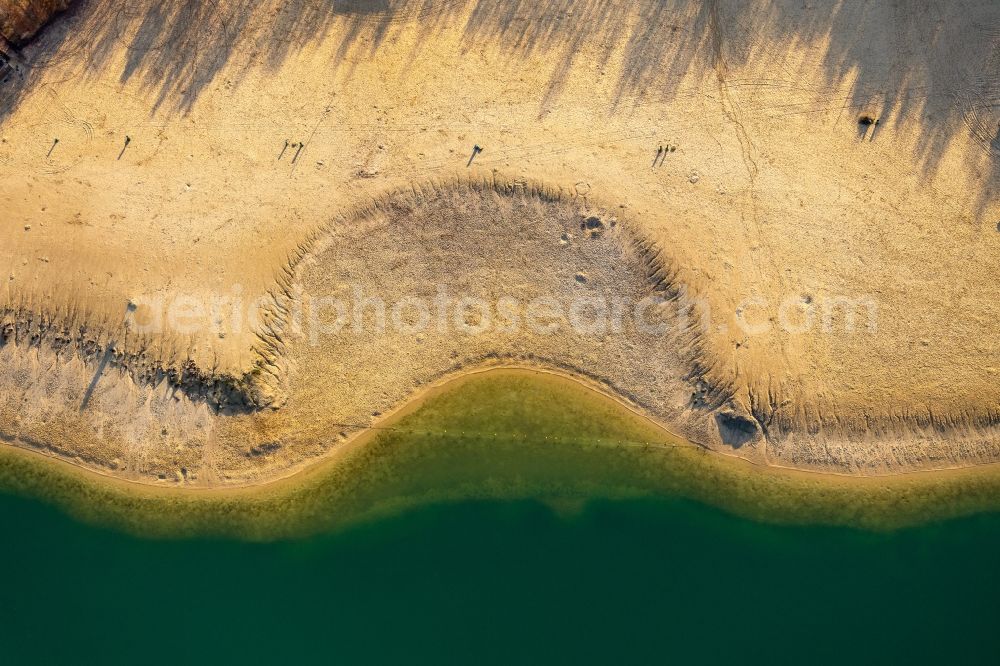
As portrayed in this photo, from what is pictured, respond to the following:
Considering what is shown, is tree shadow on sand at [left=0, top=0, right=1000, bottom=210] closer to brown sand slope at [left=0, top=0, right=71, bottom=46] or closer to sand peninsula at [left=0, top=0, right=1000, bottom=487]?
sand peninsula at [left=0, top=0, right=1000, bottom=487]

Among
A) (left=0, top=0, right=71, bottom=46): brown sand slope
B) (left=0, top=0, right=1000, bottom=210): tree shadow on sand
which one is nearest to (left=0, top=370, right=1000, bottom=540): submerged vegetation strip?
(left=0, top=0, right=1000, bottom=210): tree shadow on sand

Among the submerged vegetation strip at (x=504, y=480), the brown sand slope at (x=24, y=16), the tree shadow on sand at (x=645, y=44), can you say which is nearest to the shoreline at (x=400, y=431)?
the submerged vegetation strip at (x=504, y=480)

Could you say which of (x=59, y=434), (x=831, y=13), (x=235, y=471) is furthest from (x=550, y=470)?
(x=831, y=13)

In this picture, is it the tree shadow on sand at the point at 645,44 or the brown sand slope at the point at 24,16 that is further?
the tree shadow on sand at the point at 645,44

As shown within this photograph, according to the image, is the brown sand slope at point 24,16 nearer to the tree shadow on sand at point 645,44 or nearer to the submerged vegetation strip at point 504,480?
the tree shadow on sand at point 645,44

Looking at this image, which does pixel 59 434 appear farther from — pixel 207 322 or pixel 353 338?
pixel 353 338

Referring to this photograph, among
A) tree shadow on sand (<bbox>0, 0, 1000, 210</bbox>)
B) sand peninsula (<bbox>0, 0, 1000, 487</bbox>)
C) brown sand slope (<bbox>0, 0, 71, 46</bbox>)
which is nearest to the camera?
brown sand slope (<bbox>0, 0, 71, 46</bbox>)

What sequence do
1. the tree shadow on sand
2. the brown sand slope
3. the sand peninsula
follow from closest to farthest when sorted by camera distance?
the brown sand slope < the sand peninsula < the tree shadow on sand

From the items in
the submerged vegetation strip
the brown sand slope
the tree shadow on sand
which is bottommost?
the submerged vegetation strip
